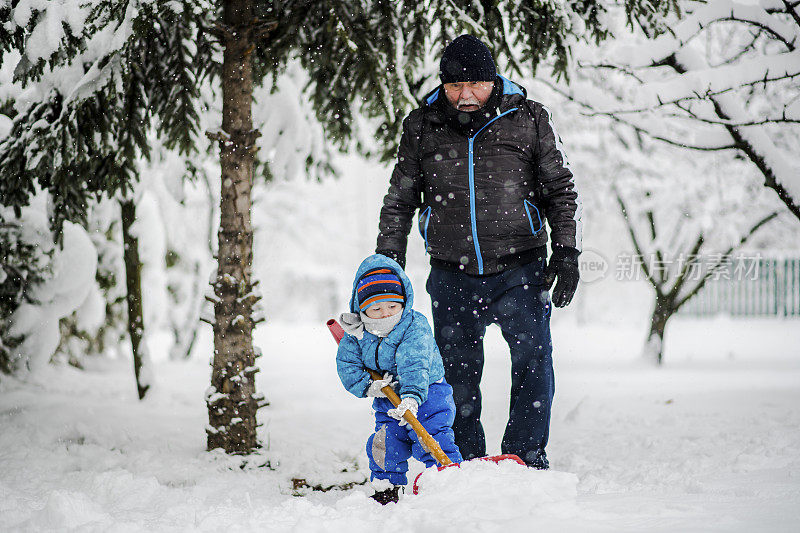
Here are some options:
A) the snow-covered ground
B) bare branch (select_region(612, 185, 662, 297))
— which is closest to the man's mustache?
the snow-covered ground

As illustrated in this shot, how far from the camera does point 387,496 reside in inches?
110

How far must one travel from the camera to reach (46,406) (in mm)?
5383

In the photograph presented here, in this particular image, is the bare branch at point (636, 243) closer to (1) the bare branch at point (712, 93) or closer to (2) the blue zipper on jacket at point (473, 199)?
(1) the bare branch at point (712, 93)

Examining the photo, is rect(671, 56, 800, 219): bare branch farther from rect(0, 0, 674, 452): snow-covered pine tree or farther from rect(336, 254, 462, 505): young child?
rect(336, 254, 462, 505): young child

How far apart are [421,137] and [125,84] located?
195cm

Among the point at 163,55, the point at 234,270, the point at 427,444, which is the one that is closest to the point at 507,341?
the point at 427,444

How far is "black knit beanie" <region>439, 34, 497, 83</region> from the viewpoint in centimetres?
302

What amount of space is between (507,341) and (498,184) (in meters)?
0.78

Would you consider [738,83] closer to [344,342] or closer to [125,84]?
[344,342]

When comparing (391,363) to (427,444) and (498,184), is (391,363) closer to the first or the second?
(427,444)

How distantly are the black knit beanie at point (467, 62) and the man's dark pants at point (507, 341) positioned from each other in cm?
92

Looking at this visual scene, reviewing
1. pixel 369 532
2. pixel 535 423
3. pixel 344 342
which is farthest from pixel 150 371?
pixel 369 532

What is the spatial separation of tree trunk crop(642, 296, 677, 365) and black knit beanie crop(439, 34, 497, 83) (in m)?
7.08

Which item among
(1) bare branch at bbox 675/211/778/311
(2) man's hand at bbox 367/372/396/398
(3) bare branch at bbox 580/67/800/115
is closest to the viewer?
(2) man's hand at bbox 367/372/396/398
